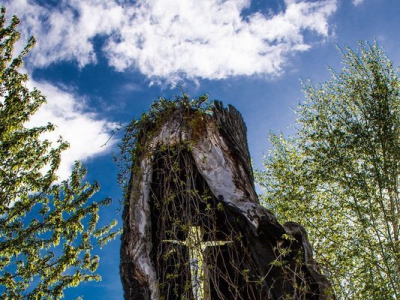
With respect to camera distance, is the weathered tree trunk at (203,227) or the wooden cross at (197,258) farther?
the wooden cross at (197,258)

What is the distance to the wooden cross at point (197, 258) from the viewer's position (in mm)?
3307

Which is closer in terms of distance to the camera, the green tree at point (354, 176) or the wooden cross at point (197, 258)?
the wooden cross at point (197, 258)

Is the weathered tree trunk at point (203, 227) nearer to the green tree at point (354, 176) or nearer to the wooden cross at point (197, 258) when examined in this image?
the wooden cross at point (197, 258)

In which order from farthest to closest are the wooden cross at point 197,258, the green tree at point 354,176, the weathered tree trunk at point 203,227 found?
the green tree at point 354,176 < the wooden cross at point 197,258 < the weathered tree trunk at point 203,227

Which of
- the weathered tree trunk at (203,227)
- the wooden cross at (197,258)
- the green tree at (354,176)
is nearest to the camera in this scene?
the weathered tree trunk at (203,227)

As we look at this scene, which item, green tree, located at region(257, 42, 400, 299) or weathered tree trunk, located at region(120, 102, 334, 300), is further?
green tree, located at region(257, 42, 400, 299)

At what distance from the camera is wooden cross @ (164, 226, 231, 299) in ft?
10.9

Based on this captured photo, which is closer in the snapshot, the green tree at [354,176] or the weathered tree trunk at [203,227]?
the weathered tree trunk at [203,227]

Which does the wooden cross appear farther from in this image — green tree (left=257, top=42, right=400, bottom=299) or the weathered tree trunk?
green tree (left=257, top=42, right=400, bottom=299)

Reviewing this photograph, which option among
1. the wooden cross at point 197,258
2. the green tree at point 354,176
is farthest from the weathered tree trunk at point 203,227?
the green tree at point 354,176

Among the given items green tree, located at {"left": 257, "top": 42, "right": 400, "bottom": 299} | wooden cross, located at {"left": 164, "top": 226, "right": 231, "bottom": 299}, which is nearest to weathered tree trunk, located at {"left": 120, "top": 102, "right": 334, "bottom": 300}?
wooden cross, located at {"left": 164, "top": 226, "right": 231, "bottom": 299}

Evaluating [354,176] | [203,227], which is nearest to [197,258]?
[203,227]

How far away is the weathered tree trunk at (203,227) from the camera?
2920 millimetres

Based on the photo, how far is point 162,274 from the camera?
3428 millimetres
